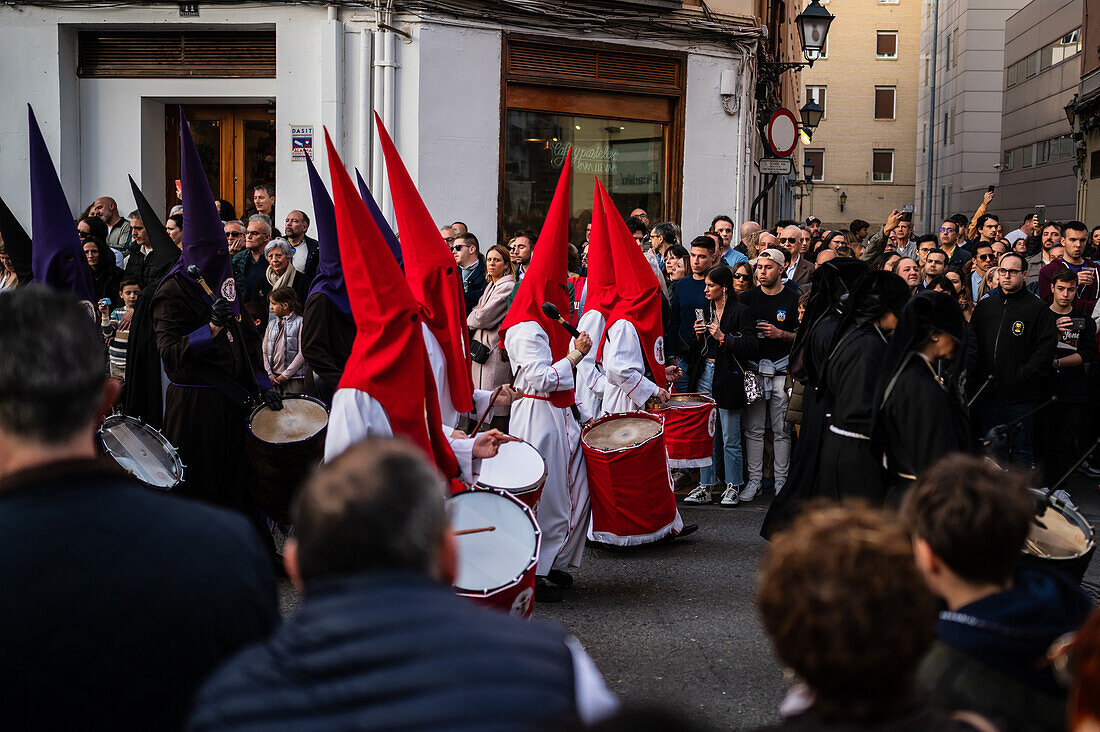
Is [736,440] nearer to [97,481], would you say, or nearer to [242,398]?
[242,398]

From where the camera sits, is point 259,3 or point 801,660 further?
point 259,3

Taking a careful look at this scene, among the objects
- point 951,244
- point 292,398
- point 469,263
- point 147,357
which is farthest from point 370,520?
point 951,244

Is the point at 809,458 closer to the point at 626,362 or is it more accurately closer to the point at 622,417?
the point at 622,417

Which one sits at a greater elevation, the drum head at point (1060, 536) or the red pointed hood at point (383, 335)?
the red pointed hood at point (383, 335)

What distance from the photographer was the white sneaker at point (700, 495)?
9.27 m

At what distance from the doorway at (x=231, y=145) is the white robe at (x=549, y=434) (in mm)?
8189

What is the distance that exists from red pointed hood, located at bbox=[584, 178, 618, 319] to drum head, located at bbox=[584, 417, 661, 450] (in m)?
0.79

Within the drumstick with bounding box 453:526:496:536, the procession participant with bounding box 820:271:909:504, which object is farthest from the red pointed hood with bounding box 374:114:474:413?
the procession participant with bounding box 820:271:909:504

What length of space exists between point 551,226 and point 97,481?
5.04 meters

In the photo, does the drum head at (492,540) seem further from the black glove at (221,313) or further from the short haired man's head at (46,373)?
the black glove at (221,313)

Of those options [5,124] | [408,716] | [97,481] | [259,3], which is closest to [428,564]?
[408,716]

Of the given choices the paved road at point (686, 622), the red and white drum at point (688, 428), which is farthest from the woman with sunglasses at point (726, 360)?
the paved road at point (686, 622)

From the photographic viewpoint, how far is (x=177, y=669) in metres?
2.14

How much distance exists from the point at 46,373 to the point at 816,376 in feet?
15.4
